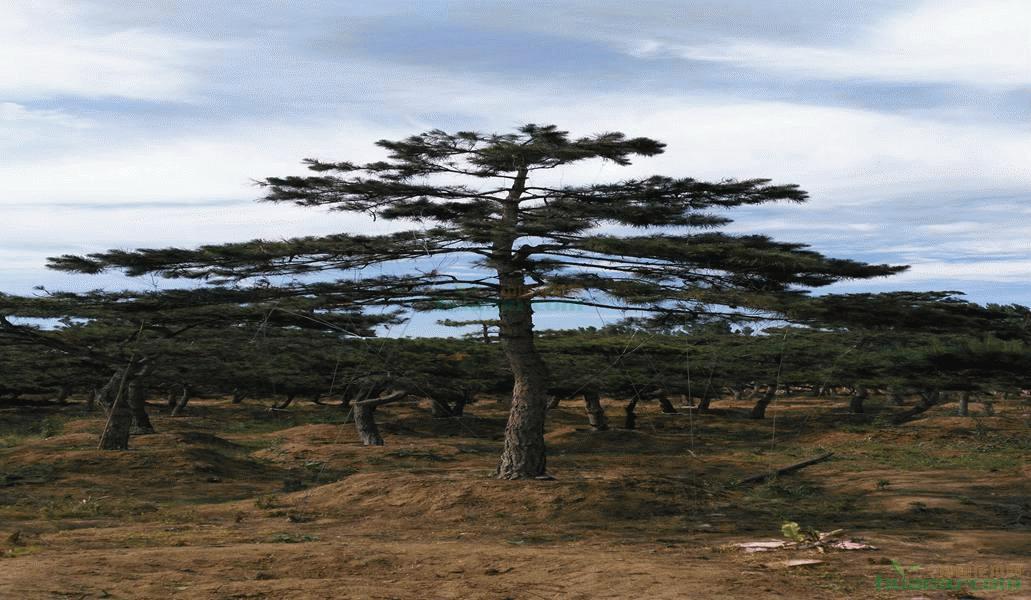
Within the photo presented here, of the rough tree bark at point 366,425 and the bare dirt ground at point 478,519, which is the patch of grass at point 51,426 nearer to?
the bare dirt ground at point 478,519

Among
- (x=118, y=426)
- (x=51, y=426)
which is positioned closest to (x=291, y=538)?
(x=118, y=426)

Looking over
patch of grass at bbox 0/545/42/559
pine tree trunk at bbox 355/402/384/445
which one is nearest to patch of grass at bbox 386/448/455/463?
pine tree trunk at bbox 355/402/384/445

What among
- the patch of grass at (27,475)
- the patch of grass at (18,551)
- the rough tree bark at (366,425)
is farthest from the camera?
the rough tree bark at (366,425)

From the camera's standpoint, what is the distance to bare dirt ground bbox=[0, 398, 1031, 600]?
32.3 ft

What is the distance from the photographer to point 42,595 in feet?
28.5

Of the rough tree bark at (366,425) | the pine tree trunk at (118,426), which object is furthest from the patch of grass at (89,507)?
the rough tree bark at (366,425)

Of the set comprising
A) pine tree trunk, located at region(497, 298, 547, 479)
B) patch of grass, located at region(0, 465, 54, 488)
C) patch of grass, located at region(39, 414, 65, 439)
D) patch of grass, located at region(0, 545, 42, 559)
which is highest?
pine tree trunk, located at region(497, 298, 547, 479)

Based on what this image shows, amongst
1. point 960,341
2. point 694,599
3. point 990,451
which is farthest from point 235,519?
point 990,451

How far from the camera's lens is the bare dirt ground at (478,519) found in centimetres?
984

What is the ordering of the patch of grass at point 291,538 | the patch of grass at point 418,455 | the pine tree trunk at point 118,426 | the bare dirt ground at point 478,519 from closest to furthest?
the bare dirt ground at point 478,519, the patch of grass at point 291,538, the pine tree trunk at point 118,426, the patch of grass at point 418,455

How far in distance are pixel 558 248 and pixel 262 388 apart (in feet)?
103

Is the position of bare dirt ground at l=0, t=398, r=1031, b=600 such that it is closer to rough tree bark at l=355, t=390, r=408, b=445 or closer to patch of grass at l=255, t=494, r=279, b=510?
patch of grass at l=255, t=494, r=279, b=510

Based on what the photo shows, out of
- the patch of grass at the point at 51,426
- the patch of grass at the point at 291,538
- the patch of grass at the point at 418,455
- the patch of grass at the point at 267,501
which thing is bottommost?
the patch of grass at the point at 51,426

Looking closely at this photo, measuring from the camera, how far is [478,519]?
15.3 meters
